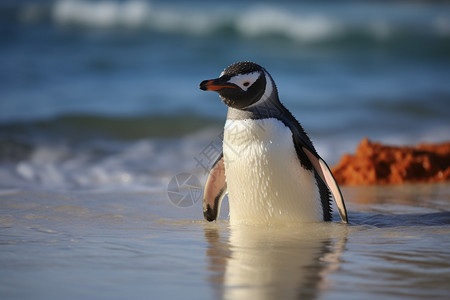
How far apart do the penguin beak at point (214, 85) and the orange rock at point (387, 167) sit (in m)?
2.34

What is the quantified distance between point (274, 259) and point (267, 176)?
0.85m

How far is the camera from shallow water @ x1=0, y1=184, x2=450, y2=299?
2508 mm

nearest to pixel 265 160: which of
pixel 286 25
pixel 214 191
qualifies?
pixel 214 191

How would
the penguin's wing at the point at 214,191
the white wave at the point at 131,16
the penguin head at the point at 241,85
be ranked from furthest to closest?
the white wave at the point at 131,16 → the penguin's wing at the point at 214,191 → the penguin head at the point at 241,85

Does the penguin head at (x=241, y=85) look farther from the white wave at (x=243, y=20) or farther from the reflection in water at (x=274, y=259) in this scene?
the white wave at (x=243, y=20)

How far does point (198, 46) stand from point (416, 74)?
219 inches

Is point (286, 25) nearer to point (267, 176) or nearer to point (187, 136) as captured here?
point (187, 136)

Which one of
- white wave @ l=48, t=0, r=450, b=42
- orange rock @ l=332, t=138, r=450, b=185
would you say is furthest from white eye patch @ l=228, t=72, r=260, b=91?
white wave @ l=48, t=0, r=450, b=42

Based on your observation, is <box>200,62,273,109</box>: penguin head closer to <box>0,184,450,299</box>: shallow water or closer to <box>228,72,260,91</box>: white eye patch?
<box>228,72,260,91</box>: white eye patch

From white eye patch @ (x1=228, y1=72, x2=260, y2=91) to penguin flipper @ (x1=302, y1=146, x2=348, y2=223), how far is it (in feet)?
1.48

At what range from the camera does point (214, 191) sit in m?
4.11

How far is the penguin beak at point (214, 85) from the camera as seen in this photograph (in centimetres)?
354

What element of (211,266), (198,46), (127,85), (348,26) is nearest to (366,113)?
(127,85)

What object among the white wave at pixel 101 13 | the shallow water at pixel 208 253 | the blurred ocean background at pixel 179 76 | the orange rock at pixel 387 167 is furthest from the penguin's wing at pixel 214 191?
the white wave at pixel 101 13
